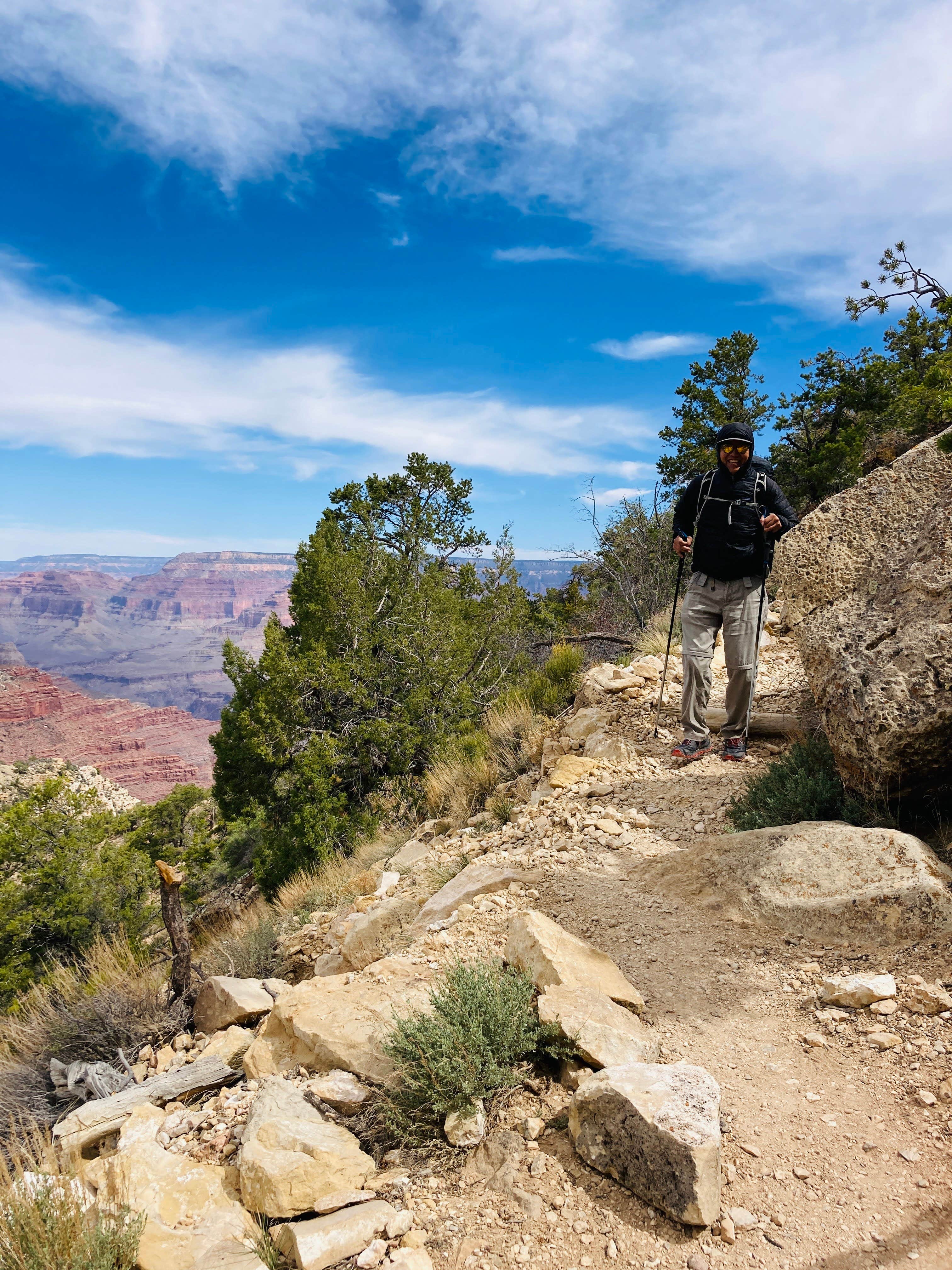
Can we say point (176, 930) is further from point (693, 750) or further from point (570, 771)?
point (693, 750)

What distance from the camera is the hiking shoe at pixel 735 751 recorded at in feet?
17.6

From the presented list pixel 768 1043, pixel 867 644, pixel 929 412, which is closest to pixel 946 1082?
pixel 768 1043

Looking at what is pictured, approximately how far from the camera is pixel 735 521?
5.24 m

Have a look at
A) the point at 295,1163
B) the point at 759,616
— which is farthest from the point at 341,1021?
the point at 759,616

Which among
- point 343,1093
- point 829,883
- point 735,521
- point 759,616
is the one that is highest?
point 735,521

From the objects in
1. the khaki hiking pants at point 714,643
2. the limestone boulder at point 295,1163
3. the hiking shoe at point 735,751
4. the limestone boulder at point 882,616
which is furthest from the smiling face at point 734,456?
the limestone boulder at point 295,1163

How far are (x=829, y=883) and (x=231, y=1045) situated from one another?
11.6 feet

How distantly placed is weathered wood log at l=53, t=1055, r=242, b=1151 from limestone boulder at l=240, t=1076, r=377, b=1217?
1019mm

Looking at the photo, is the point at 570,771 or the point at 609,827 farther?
the point at 570,771

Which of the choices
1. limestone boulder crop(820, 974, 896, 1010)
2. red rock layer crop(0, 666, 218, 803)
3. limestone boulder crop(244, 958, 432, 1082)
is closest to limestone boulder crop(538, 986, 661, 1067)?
limestone boulder crop(244, 958, 432, 1082)

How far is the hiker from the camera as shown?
205 inches

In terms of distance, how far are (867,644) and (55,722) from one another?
18206 cm

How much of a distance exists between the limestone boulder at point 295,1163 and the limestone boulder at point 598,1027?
2.85 feet

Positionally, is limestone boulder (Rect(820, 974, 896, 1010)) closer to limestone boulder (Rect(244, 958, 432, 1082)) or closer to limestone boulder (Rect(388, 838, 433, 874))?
limestone boulder (Rect(244, 958, 432, 1082))
